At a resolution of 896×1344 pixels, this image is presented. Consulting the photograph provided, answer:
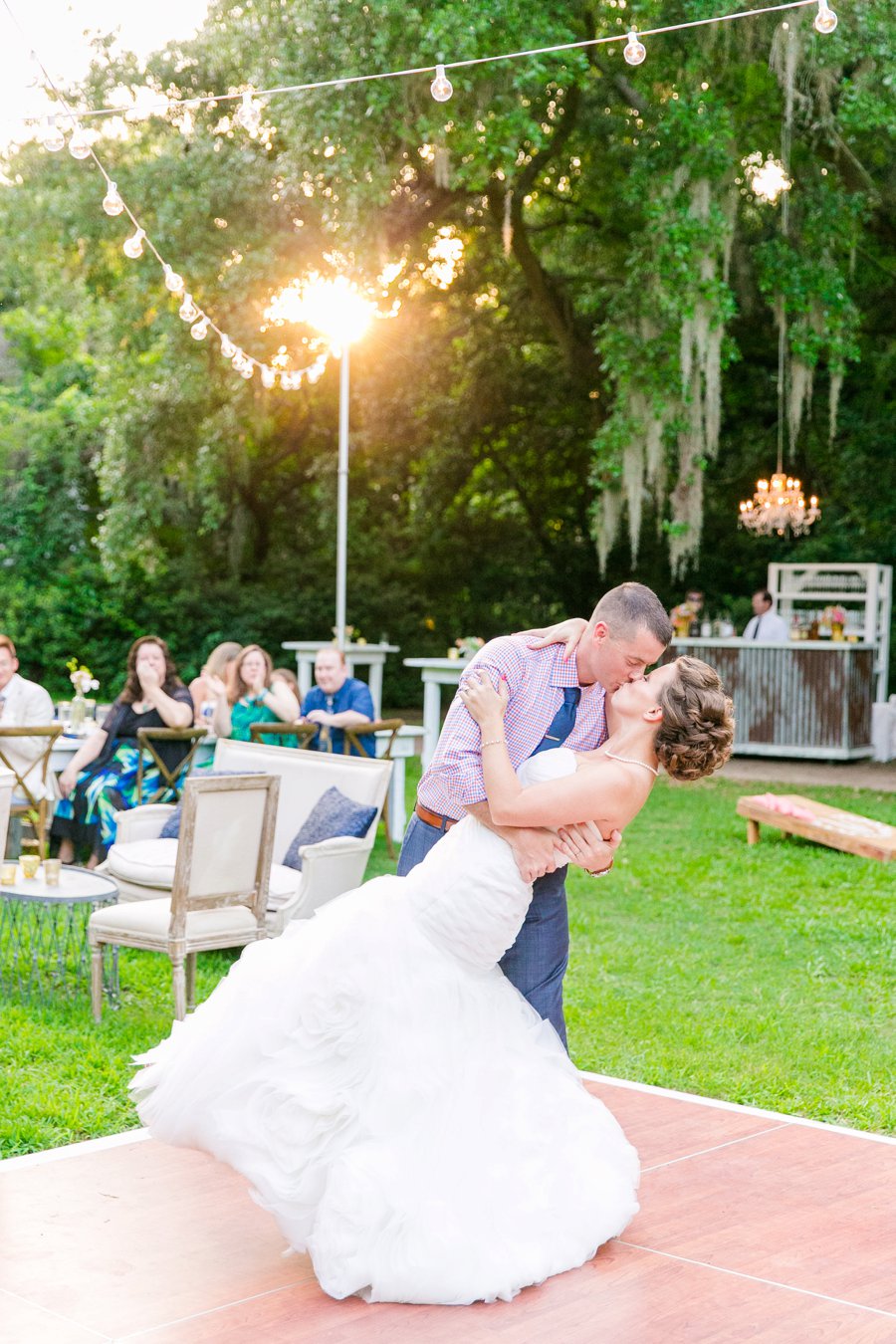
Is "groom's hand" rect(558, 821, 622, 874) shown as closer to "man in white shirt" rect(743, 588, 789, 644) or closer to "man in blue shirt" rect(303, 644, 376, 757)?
"man in blue shirt" rect(303, 644, 376, 757)

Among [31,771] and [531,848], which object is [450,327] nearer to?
[31,771]

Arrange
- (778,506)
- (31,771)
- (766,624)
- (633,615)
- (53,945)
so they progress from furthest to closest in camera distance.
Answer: (778,506)
(766,624)
(31,771)
(53,945)
(633,615)

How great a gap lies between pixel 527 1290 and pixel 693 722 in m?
1.17

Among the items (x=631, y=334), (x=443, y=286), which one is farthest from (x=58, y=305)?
(x=631, y=334)

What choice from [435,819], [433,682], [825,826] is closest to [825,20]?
[435,819]

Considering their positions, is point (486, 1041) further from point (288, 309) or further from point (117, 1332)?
point (288, 309)

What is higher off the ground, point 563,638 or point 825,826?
point 563,638

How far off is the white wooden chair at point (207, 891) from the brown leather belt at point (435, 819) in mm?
1753

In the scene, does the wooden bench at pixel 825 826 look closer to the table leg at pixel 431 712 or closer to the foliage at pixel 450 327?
the table leg at pixel 431 712

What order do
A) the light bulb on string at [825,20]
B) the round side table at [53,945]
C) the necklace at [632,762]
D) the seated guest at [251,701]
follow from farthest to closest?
the seated guest at [251,701]
the round side table at [53,945]
the light bulb on string at [825,20]
the necklace at [632,762]

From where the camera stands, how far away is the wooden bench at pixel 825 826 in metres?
8.78

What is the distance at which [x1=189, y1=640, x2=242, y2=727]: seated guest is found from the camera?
873cm

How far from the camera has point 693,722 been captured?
9.52ft

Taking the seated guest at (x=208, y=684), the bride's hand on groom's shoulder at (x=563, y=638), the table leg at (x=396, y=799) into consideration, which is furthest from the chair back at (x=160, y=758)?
the bride's hand on groom's shoulder at (x=563, y=638)
